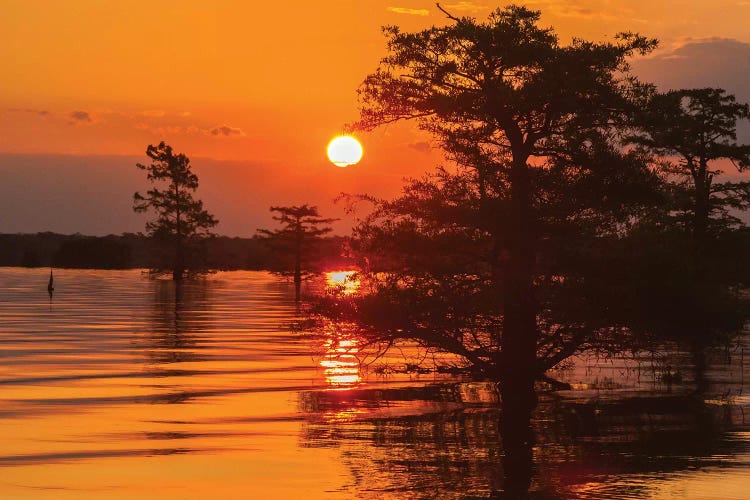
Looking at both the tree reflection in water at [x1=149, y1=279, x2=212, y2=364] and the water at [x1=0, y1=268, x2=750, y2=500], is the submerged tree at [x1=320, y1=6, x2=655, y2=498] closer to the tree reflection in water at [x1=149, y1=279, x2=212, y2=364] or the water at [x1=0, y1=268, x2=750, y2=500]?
the water at [x1=0, y1=268, x2=750, y2=500]

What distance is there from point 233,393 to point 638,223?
1070 cm

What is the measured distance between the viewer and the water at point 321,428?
16.7 metres

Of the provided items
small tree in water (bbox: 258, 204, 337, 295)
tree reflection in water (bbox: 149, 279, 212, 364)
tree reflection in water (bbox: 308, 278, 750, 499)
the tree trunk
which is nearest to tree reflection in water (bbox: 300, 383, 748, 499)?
tree reflection in water (bbox: 308, 278, 750, 499)

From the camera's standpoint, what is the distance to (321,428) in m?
21.9

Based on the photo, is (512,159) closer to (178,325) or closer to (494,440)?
(494,440)

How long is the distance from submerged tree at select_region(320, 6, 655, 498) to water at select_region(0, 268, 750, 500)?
1936 millimetres

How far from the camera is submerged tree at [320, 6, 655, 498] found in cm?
2669

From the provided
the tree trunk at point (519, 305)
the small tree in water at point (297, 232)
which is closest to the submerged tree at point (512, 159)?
the tree trunk at point (519, 305)

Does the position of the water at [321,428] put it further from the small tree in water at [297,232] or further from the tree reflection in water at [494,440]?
the small tree in water at [297,232]

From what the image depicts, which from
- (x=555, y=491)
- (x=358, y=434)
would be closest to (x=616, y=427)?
(x=358, y=434)

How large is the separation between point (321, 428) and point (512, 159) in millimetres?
9153

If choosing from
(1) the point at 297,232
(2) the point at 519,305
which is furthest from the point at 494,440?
(1) the point at 297,232

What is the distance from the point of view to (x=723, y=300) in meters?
28.8

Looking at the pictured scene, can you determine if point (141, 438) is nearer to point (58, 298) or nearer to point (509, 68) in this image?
point (509, 68)
